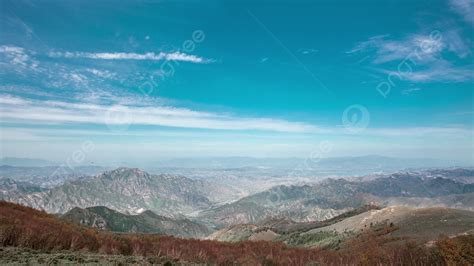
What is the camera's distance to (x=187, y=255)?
14.0 meters

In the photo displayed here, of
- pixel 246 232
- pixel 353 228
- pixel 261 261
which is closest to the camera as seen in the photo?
pixel 261 261

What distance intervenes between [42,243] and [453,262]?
45.7 ft

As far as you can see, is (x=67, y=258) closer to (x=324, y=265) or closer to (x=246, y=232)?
(x=324, y=265)

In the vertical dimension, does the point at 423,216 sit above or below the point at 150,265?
below

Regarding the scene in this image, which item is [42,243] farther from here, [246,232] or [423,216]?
[246,232]

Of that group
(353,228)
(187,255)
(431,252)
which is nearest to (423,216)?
(353,228)

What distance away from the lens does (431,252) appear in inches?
508

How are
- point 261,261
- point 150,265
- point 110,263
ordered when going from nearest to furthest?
point 110,263 → point 150,265 → point 261,261

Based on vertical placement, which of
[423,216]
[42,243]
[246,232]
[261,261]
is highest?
[42,243]

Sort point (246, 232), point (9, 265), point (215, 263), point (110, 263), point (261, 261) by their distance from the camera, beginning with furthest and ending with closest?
point (246, 232), point (261, 261), point (215, 263), point (110, 263), point (9, 265)

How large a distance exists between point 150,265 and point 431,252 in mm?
10106

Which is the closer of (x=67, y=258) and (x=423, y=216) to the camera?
(x=67, y=258)

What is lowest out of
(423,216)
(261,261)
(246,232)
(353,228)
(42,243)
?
(246,232)

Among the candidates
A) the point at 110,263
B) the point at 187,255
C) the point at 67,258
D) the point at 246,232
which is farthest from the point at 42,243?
the point at 246,232
